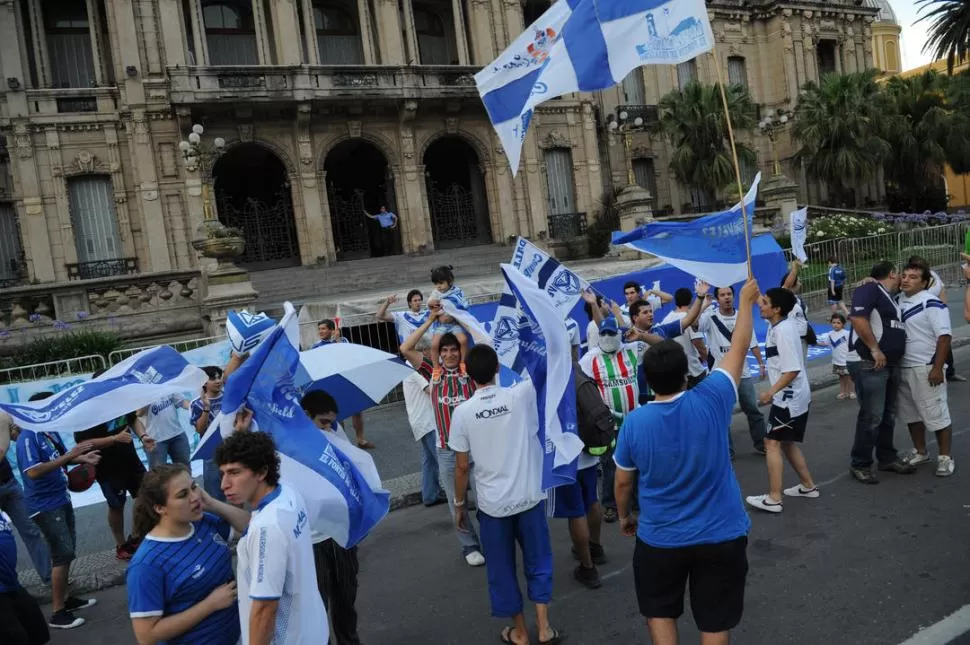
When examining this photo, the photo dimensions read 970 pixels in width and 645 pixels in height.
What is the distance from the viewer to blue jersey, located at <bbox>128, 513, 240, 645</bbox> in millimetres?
2641

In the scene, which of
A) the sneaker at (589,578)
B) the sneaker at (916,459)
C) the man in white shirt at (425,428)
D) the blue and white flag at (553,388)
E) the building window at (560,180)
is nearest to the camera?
the blue and white flag at (553,388)

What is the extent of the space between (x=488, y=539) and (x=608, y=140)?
26.0m

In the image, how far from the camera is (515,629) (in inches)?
164

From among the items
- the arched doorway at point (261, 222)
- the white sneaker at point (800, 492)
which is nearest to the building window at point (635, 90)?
the arched doorway at point (261, 222)

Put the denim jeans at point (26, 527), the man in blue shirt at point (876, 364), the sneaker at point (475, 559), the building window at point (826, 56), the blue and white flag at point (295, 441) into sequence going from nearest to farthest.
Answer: the blue and white flag at point (295, 441) → the denim jeans at point (26, 527) → the sneaker at point (475, 559) → the man in blue shirt at point (876, 364) → the building window at point (826, 56)

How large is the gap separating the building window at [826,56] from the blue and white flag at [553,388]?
3566 centimetres

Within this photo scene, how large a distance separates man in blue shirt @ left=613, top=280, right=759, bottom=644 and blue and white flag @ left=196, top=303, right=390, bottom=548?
1.38m

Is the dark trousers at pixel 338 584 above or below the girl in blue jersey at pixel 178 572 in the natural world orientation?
below

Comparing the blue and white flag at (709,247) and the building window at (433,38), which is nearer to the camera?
the blue and white flag at (709,247)

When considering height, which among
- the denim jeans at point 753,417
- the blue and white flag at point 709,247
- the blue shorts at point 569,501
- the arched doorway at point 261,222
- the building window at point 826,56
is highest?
the building window at point 826,56

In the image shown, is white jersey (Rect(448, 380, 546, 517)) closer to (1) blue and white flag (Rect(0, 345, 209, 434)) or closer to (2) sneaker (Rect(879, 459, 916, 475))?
(1) blue and white flag (Rect(0, 345, 209, 434))

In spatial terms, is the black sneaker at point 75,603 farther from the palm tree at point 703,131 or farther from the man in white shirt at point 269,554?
the palm tree at point 703,131

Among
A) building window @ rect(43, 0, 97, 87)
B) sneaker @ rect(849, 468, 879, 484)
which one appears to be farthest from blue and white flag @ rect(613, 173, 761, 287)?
building window @ rect(43, 0, 97, 87)

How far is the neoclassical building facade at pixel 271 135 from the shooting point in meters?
20.3
